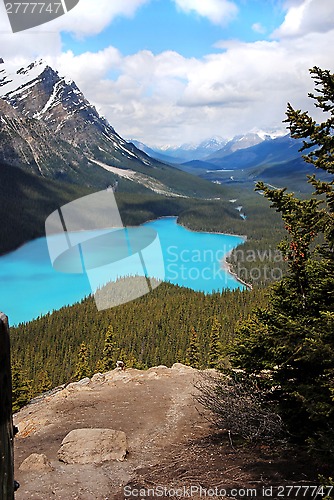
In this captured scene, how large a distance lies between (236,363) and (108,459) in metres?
3.33

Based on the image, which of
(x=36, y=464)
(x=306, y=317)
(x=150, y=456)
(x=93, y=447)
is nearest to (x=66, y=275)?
(x=93, y=447)

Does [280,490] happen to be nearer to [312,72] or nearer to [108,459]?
[108,459]

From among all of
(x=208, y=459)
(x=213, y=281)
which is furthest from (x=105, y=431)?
(x=213, y=281)

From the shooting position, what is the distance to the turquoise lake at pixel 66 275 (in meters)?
72.1

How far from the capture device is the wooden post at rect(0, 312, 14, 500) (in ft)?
4.39

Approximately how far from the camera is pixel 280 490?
18.7 feet

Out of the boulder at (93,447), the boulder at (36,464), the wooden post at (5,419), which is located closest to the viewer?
the wooden post at (5,419)

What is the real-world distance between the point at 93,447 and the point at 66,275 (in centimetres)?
8401

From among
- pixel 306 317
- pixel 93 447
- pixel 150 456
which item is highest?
pixel 306 317

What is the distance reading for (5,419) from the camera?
139 centimetres

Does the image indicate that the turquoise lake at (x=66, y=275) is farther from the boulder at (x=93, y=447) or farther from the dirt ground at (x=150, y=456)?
the boulder at (x=93, y=447)

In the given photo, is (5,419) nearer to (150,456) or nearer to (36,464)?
(36,464)

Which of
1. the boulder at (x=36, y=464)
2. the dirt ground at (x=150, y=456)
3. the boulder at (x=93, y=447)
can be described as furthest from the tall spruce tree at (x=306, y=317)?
the boulder at (x=36, y=464)

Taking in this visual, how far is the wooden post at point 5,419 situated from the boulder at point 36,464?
24.9 ft
